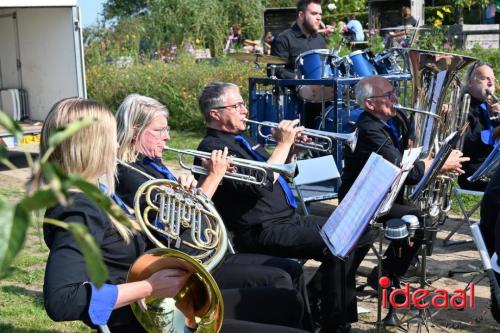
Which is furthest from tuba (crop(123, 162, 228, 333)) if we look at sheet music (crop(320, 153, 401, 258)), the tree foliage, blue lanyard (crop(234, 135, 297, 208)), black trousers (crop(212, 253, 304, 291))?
the tree foliage

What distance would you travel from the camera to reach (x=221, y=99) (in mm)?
3762

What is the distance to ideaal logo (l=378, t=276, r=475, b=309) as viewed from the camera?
3492 mm

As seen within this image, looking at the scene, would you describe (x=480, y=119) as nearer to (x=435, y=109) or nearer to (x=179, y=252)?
(x=435, y=109)

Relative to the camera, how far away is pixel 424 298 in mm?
3588

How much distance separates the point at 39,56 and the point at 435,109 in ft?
20.1

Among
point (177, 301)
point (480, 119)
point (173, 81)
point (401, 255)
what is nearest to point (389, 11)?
point (173, 81)

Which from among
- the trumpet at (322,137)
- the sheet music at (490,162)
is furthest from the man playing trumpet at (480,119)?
the trumpet at (322,137)

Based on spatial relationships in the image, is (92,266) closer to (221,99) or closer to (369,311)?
(221,99)

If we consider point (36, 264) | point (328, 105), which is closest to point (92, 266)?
point (36, 264)

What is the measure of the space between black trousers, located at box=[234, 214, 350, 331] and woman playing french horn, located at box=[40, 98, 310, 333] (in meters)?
1.10

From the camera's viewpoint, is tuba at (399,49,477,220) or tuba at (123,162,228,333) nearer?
tuba at (123,162,228,333)

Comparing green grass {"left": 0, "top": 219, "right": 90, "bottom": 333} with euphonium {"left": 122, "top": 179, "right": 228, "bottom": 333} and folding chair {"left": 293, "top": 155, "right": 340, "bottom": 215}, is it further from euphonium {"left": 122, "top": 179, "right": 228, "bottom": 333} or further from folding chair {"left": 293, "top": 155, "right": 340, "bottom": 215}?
folding chair {"left": 293, "top": 155, "right": 340, "bottom": 215}

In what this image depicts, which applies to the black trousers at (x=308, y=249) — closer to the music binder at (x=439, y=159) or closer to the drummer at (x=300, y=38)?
the music binder at (x=439, y=159)

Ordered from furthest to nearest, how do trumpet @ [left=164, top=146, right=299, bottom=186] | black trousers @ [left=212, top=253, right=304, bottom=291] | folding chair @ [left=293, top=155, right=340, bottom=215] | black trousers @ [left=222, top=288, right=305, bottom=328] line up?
folding chair @ [left=293, top=155, right=340, bottom=215] → trumpet @ [left=164, top=146, right=299, bottom=186] → black trousers @ [left=212, top=253, right=304, bottom=291] → black trousers @ [left=222, top=288, right=305, bottom=328]
